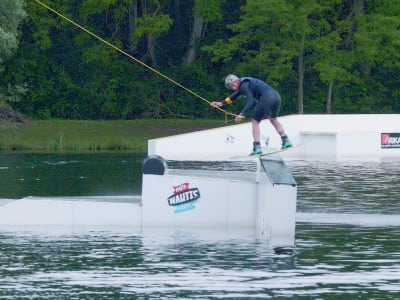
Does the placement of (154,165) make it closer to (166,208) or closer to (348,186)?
(166,208)

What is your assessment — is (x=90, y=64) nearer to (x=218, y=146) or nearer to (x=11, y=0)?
(x=11, y=0)

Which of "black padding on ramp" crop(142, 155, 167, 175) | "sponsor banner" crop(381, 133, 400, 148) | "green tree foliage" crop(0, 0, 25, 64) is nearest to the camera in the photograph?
"black padding on ramp" crop(142, 155, 167, 175)

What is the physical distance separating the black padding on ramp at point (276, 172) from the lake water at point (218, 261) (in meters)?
1.14

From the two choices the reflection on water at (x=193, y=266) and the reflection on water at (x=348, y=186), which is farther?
the reflection on water at (x=348, y=186)

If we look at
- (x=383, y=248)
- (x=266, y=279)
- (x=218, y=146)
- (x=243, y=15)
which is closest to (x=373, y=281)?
(x=266, y=279)

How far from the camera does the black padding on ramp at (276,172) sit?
23656 millimetres

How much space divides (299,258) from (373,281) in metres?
2.45

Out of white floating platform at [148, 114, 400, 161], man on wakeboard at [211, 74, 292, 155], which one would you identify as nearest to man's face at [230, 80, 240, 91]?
man on wakeboard at [211, 74, 292, 155]

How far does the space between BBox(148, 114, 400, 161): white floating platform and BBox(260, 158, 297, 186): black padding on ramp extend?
2180 cm

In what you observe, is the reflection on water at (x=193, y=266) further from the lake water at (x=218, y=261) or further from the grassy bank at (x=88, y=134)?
the grassy bank at (x=88, y=134)

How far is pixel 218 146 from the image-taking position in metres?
48.3

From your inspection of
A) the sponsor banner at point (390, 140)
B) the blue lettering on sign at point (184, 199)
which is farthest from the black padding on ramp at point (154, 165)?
the sponsor banner at point (390, 140)

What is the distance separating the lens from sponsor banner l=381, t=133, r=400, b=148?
50.4 meters

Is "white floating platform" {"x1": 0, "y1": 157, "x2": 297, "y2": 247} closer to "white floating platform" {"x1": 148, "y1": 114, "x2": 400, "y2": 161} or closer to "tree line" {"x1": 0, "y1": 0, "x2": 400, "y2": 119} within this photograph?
"white floating platform" {"x1": 148, "y1": 114, "x2": 400, "y2": 161}
